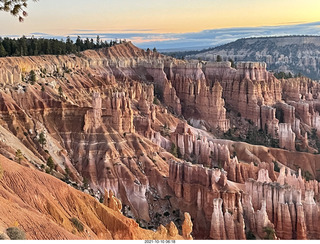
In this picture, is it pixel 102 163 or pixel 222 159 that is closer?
pixel 102 163

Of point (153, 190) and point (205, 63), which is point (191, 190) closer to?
point (153, 190)

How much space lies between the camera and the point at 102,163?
Answer: 167 feet

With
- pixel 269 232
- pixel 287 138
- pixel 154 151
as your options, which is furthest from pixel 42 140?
pixel 287 138

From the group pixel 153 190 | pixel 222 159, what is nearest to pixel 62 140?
pixel 153 190

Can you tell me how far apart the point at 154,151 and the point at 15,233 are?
35.3 metres

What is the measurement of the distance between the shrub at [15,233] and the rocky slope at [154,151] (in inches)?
52.7

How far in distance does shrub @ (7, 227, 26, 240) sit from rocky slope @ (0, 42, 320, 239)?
52.7 inches

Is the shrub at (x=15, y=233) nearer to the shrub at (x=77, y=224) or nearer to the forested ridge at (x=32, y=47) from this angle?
the shrub at (x=77, y=224)

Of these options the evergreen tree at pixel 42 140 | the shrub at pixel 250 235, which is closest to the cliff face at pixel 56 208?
the shrub at pixel 250 235

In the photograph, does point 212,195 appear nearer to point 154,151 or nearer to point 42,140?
point 154,151

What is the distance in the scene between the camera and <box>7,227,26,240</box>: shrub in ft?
66.8

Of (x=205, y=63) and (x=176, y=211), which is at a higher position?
(x=205, y=63)

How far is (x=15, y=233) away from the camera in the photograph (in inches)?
810

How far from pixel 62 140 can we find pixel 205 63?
2191 inches
